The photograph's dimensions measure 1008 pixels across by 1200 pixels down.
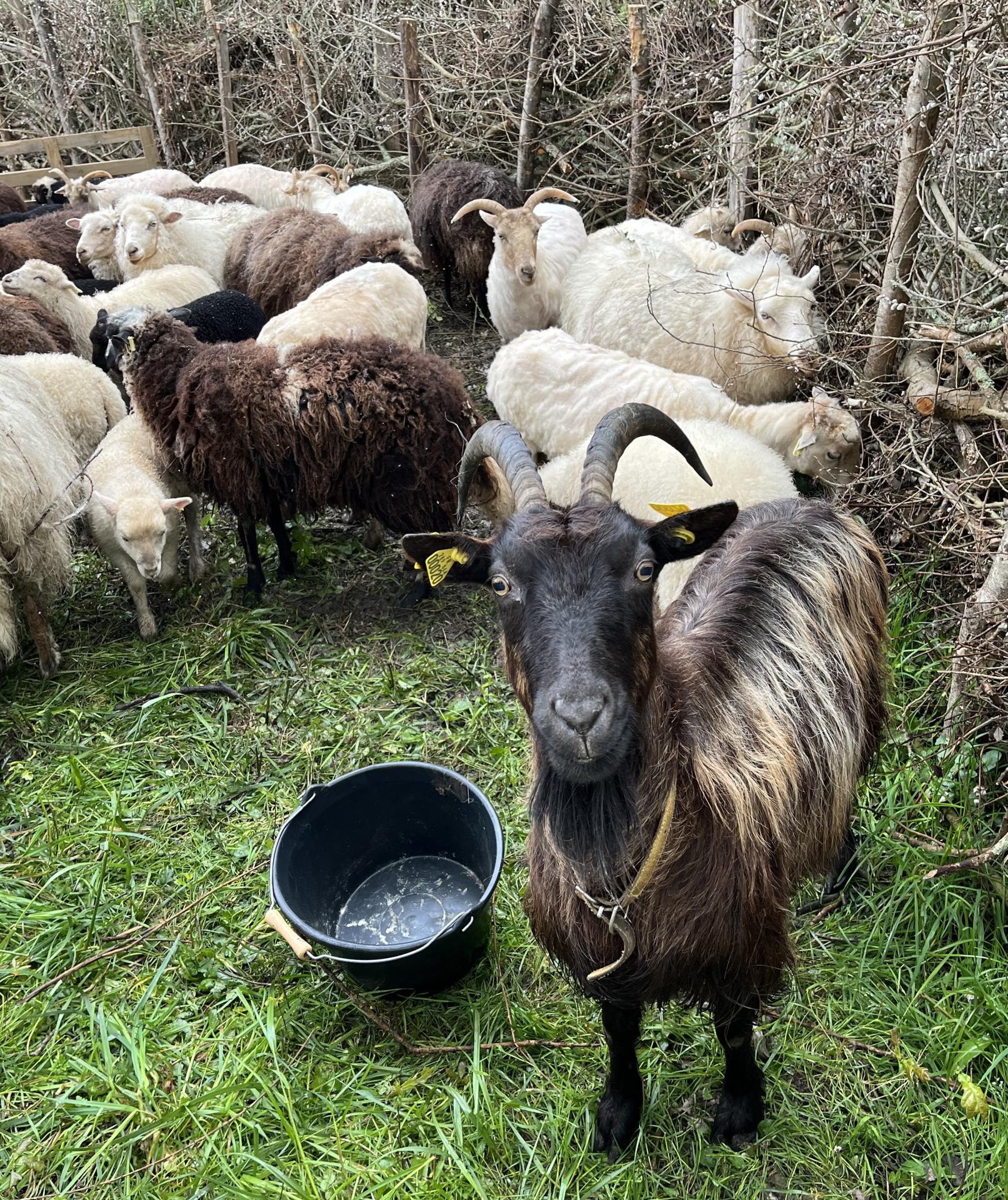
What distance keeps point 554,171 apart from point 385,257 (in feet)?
10.5

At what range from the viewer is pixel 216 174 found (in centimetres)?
1084

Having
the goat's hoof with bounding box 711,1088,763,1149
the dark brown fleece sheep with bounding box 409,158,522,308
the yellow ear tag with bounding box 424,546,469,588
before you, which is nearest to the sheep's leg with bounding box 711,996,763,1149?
the goat's hoof with bounding box 711,1088,763,1149

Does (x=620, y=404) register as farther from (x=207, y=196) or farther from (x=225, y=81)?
(x=225, y=81)

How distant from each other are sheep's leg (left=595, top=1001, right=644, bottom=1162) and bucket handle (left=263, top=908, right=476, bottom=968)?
1.90 ft

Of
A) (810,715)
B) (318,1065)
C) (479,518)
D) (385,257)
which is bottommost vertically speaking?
(318,1065)

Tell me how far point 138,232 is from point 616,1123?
304 inches

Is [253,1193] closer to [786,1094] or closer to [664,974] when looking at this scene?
[664,974]

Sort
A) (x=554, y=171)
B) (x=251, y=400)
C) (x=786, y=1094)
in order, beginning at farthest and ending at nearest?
1. (x=554, y=171)
2. (x=251, y=400)
3. (x=786, y=1094)

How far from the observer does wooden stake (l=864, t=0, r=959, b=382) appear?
3.89 metres

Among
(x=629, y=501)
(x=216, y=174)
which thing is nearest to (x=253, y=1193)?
(x=629, y=501)

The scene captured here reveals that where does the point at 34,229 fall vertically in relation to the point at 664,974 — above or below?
above

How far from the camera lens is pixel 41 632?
15.8 feet

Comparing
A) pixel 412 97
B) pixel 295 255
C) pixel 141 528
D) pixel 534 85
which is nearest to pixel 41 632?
pixel 141 528

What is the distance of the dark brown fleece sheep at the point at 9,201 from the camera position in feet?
A: 35.5
